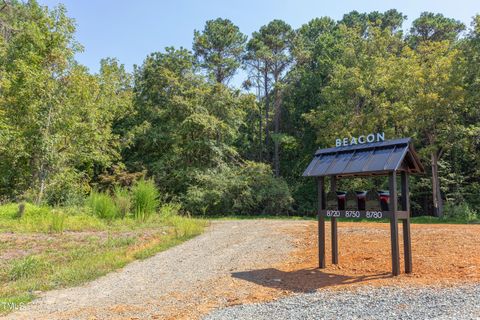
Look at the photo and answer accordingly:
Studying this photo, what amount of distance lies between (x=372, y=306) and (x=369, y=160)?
86.3 inches

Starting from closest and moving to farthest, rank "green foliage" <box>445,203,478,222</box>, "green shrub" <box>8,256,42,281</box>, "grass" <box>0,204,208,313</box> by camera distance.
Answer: "grass" <box>0,204,208,313</box> → "green shrub" <box>8,256,42,281</box> → "green foliage" <box>445,203,478,222</box>

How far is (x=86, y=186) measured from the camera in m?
19.2

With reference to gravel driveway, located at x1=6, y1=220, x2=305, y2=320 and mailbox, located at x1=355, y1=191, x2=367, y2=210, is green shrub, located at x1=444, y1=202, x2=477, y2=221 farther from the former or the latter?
mailbox, located at x1=355, y1=191, x2=367, y2=210

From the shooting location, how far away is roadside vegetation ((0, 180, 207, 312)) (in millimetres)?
6512

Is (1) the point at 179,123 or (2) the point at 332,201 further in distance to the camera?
(1) the point at 179,123

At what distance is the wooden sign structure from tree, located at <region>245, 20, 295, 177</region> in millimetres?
22525

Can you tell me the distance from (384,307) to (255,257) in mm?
3562

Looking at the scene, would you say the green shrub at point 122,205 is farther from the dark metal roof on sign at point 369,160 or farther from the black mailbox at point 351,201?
the black mailbox at point 351,201

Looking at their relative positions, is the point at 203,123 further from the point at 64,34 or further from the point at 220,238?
the point at 220,238

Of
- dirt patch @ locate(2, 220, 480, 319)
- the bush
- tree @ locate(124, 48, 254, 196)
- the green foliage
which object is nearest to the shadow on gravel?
dirt patch @ locate(2, 220, 480, 319)

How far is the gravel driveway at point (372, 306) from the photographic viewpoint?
3.64m

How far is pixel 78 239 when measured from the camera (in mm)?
9461

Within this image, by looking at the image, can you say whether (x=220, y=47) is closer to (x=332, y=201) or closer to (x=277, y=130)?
(x=277, y=130)

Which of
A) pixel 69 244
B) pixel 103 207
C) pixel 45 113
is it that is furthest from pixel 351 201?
pixel 45 113
